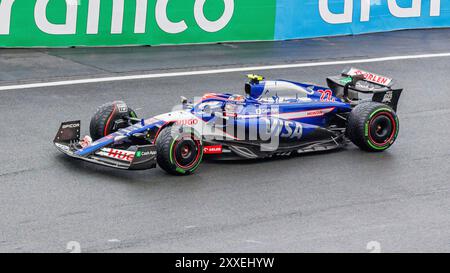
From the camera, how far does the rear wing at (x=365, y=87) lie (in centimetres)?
1331

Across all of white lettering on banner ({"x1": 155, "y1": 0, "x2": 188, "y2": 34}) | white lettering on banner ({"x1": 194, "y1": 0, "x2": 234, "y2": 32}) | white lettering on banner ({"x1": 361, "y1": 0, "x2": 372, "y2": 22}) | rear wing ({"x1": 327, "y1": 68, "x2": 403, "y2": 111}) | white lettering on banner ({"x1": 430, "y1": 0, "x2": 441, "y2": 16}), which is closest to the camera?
rear wing ({"x1": 327, "y1": 68, "x2": 403, "y2": 111})

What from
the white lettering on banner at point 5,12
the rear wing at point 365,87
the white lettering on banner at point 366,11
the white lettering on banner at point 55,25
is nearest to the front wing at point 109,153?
the rear wing at point 365,87

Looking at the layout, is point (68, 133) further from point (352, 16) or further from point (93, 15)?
point (352, 16)

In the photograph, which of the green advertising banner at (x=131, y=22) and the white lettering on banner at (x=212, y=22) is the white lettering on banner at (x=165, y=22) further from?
the white lettering on banner at (x=212, y=22)

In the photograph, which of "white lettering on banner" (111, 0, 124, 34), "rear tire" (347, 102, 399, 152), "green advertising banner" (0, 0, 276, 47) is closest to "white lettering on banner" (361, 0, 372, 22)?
"green advertising banner" (0, 0, 276, 47)

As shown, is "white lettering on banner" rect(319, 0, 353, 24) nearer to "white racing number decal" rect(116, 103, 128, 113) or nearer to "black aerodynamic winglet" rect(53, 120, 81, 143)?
"white racing number decal" rect(116, 103, 128, 113)

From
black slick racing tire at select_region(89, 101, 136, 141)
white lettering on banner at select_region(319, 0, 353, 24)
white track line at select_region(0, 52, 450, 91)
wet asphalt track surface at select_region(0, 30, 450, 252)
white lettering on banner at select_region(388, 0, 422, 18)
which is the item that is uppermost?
white lettering on banner at select_region(388, 0, 422, 18)

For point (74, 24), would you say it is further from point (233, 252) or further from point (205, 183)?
point (233, 252)

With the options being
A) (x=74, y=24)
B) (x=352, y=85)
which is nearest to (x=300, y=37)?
(x=74, y=24)

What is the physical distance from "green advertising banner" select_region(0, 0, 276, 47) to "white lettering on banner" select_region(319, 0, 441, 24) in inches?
51.2

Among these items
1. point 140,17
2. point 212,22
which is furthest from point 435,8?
point 140,17

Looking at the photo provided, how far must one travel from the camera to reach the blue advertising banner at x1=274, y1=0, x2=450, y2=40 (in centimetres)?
2014
